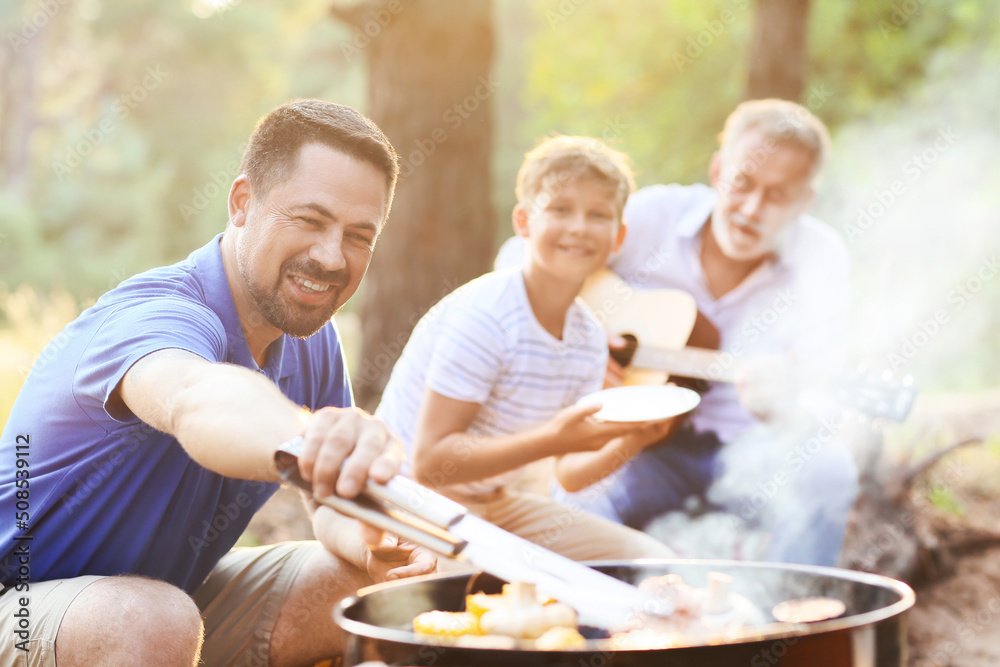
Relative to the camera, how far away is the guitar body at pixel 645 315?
3.73 meters

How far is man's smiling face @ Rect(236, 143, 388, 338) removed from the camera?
1.98 meters

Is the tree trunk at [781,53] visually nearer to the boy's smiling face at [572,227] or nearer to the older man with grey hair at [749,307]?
the older man with grey hair at [749,307]

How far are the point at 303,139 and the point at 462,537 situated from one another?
1129 millimetres

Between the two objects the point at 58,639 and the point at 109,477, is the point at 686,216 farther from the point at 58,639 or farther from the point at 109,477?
the point at 58,639

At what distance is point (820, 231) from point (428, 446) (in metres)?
2.05

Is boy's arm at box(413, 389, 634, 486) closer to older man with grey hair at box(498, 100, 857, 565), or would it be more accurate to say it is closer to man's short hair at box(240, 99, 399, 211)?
older man with grey hair at box(498, 100, 857, 565)

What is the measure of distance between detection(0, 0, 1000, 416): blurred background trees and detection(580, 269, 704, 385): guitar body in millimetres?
659

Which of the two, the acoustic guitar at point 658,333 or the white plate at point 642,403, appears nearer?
the white plate at point 642,403

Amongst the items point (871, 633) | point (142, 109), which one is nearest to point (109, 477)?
point (871, 633)

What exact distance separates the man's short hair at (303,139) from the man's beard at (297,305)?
0.64 ft

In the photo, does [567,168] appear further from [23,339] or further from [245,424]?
[23,339]

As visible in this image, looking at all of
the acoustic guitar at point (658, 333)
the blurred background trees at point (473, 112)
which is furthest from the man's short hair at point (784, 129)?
the acoustic guitar at point (658, 333)

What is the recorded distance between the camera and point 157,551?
80.0 inches

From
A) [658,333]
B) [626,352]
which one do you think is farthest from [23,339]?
[658,333]
